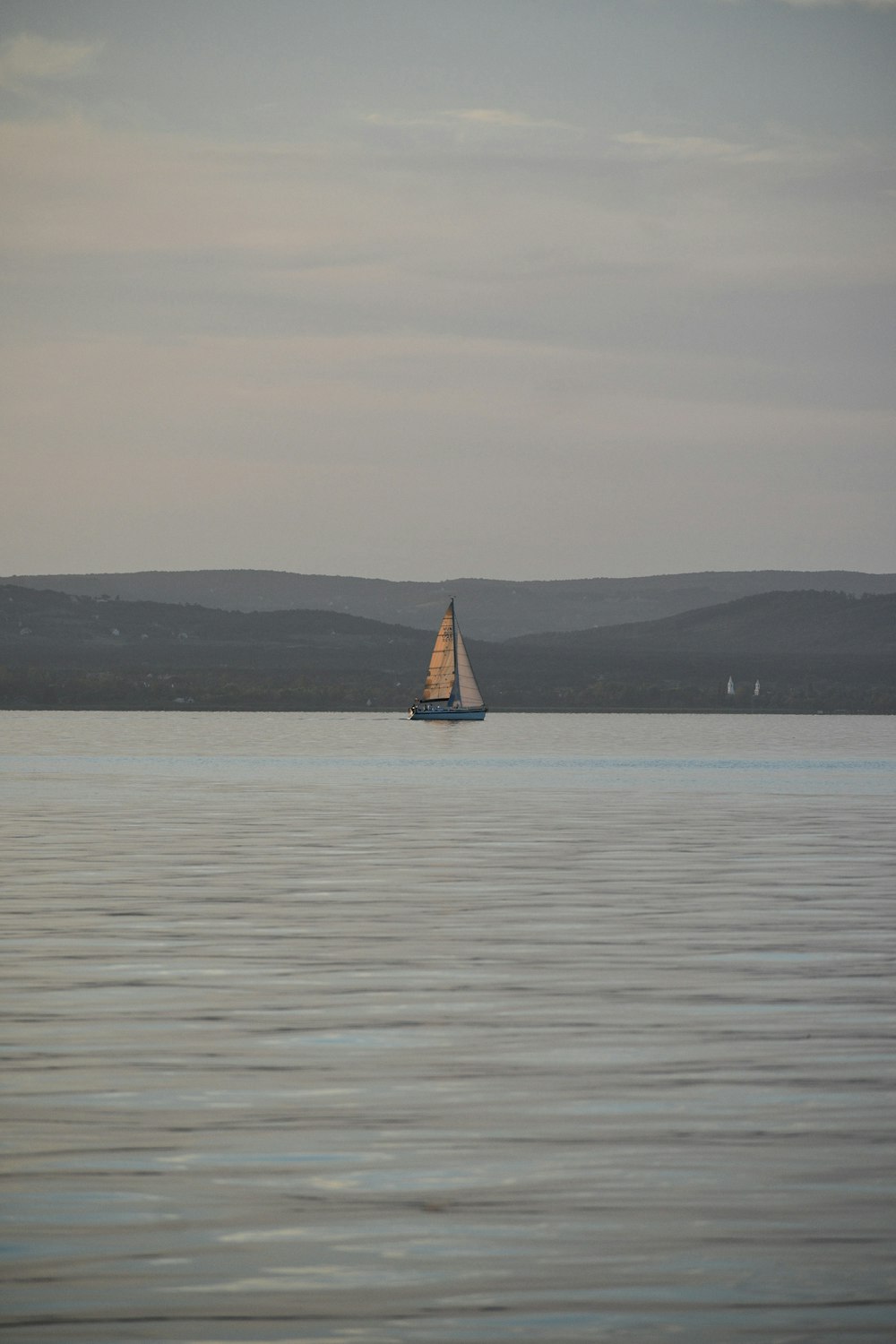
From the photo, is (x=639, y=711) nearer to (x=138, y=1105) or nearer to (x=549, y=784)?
(x=549, y=784)

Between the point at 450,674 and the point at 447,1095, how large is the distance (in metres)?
123

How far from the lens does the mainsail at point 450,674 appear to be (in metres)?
137

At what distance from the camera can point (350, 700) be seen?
609 ft

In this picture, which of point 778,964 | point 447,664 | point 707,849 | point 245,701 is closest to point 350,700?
point 245,701

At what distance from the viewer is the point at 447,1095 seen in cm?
1398

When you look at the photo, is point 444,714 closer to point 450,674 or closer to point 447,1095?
point 450,674

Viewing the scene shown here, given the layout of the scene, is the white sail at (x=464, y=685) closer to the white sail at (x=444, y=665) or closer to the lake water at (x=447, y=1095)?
the white sail at (x=444, y=665)

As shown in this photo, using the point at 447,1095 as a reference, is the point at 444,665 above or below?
above

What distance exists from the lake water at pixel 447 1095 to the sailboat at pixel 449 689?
10180cm

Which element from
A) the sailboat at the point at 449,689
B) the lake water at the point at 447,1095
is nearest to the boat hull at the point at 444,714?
the sailboat at the point at 449,689

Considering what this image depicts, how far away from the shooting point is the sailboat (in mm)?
136750

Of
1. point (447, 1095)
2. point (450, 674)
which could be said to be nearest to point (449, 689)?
point (450, 674)

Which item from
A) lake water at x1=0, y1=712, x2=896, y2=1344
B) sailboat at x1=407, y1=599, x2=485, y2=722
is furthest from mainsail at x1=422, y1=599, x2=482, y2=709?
lake water at x1=0, y1=712, x2=896, y2=1344

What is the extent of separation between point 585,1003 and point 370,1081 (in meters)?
3.87
